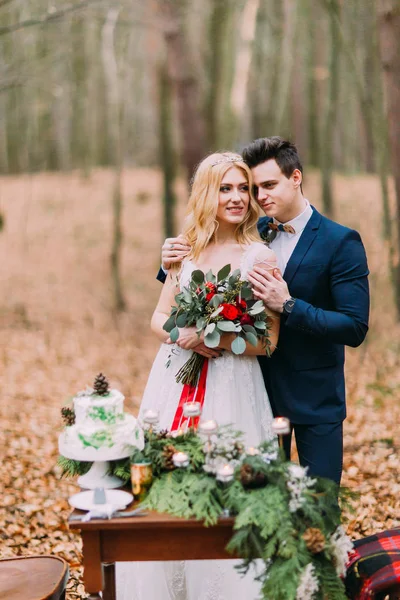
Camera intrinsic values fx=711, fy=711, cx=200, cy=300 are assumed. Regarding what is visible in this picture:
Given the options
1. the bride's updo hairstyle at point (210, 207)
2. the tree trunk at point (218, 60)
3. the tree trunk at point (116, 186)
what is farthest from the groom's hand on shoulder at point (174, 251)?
the tree trunk at point (218, 60)

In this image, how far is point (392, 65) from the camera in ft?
25.2

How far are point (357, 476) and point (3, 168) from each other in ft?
60.2

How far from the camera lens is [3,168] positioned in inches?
852

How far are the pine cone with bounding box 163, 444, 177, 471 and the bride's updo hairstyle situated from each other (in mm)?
1095

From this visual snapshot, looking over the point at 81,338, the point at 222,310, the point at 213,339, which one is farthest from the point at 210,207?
the point at 81,338

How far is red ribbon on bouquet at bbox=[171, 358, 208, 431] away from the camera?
338 cm

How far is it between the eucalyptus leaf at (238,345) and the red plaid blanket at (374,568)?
40.8 inches

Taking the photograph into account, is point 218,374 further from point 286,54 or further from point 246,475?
point 286,54

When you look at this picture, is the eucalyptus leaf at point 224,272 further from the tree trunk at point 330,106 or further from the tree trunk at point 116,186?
the tree trunk at point 116,186

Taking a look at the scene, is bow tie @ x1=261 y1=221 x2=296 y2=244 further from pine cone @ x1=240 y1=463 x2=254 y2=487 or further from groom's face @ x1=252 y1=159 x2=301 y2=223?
pine cone @ x1=240 y1=463 x2=254 y2=487

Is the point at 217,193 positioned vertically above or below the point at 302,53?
below

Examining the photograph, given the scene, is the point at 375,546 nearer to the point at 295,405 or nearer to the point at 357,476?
the point at 295,405

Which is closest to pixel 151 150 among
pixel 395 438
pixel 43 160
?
pixel 43 160

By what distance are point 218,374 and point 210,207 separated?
792mm
